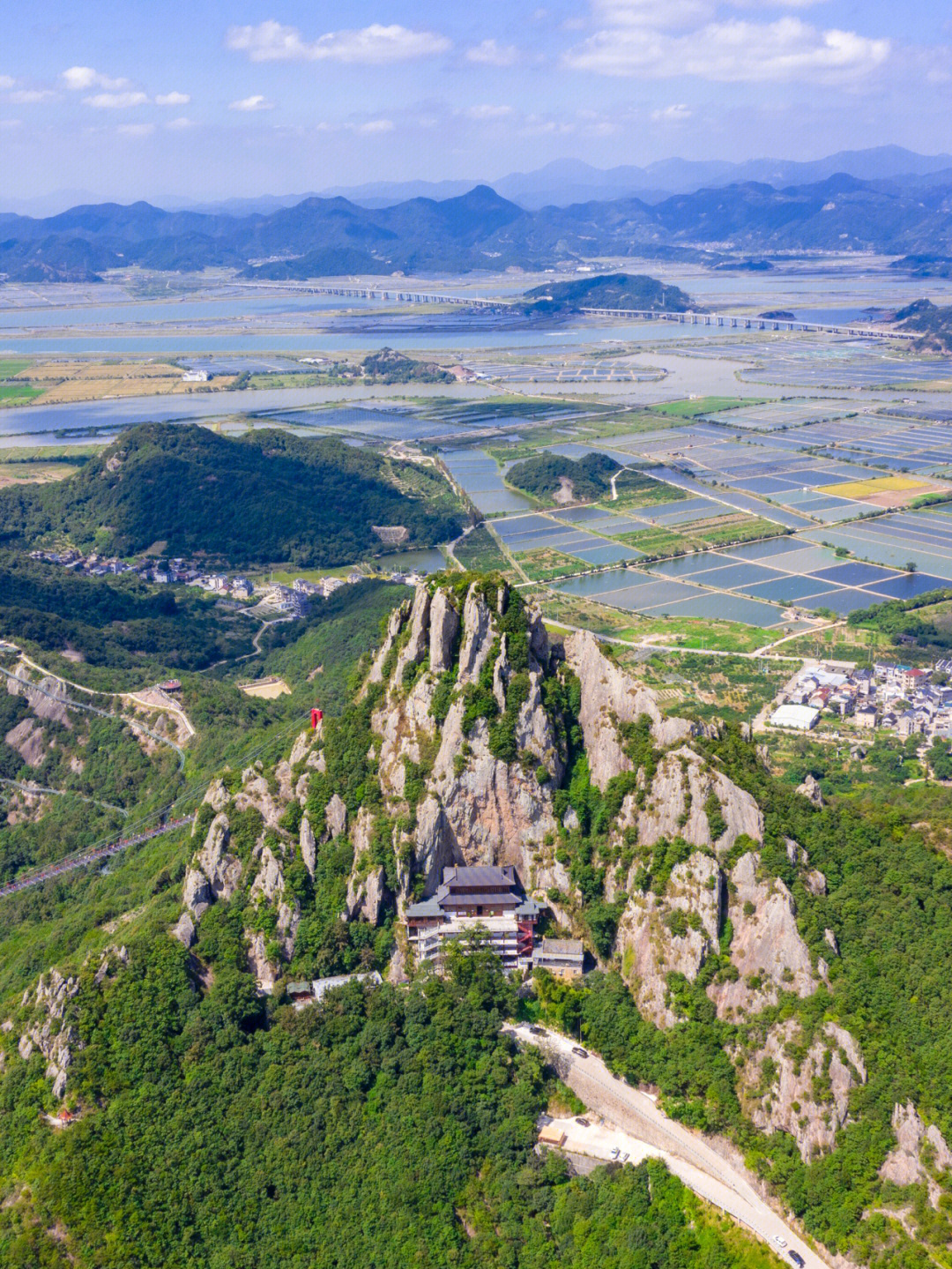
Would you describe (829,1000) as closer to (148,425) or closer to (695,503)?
(695,503)

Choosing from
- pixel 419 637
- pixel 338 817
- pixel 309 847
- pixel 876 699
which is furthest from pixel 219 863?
pixel 876 699

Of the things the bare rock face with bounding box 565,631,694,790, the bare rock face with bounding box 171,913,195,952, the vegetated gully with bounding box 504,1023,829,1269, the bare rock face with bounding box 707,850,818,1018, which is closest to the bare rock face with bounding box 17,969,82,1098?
the bare rock face with bounding box 171,913,195,952

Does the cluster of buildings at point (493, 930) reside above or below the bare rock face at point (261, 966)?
above

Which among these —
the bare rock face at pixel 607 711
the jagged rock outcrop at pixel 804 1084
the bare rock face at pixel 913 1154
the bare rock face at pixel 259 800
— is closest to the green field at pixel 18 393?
the bare rock face at pixel 259 800

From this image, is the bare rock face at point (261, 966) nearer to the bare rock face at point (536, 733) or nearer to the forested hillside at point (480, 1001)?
the forested hillside at point (480, 1001)

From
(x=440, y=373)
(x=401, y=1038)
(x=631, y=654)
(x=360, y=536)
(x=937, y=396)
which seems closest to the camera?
(x=401, y=1038)

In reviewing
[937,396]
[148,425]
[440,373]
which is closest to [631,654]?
[148,425]
